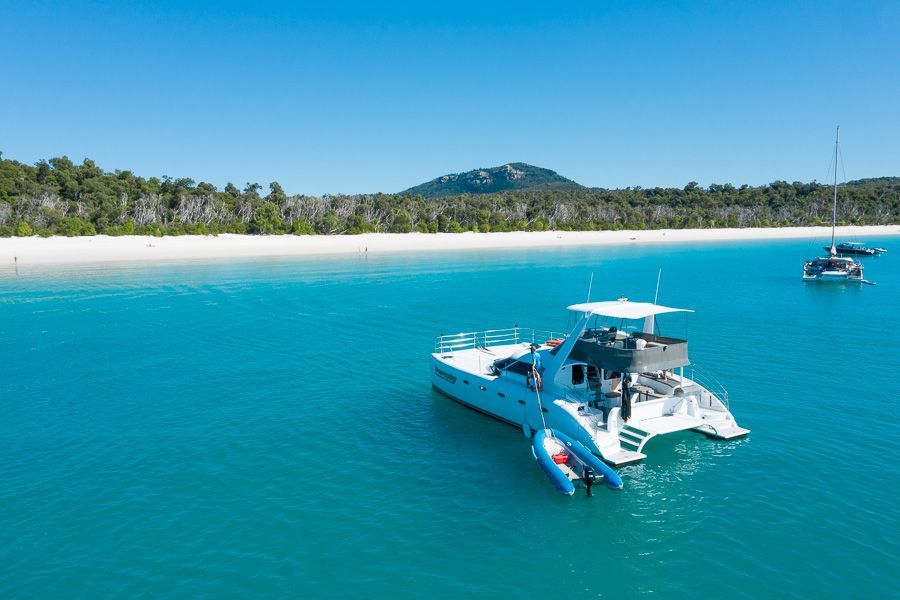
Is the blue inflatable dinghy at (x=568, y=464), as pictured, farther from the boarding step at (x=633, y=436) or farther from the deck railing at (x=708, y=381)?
the deck railing at (x=708, y=381)

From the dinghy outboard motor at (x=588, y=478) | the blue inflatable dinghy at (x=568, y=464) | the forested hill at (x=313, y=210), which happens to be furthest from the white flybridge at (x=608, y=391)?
the forested hill at (x=313, y=210)

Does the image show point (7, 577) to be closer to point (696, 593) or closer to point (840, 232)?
point (696, 593)

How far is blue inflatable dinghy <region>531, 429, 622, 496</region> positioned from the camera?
52.9ft

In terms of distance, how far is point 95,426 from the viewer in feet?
72.4

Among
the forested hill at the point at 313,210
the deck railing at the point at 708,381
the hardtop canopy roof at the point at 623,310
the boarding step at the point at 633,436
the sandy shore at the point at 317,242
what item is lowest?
the deck railing at the point at 708,381

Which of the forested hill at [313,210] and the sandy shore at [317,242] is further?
the forested hill at [313,210]

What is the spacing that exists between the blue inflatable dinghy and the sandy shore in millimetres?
92706

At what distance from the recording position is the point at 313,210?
138375mm

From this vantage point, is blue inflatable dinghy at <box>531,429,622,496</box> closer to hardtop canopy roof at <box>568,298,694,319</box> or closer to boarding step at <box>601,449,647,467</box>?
boarding step at <box>601,449,647,467</box>

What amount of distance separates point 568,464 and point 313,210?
424ft

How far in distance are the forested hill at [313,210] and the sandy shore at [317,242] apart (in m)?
4.78

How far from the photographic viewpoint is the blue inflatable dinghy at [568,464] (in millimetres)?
16125

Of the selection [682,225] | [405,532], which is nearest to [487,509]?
[405,532]

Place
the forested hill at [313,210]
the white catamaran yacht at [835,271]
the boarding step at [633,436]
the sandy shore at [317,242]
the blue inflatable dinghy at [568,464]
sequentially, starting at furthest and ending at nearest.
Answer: the forested hill at [313,210] → the sandy shore at [317,242] → the white catamaran yacht at [835,271] → the boarding step at [633,436] → the blue inflatable dinghy at [568,464]
